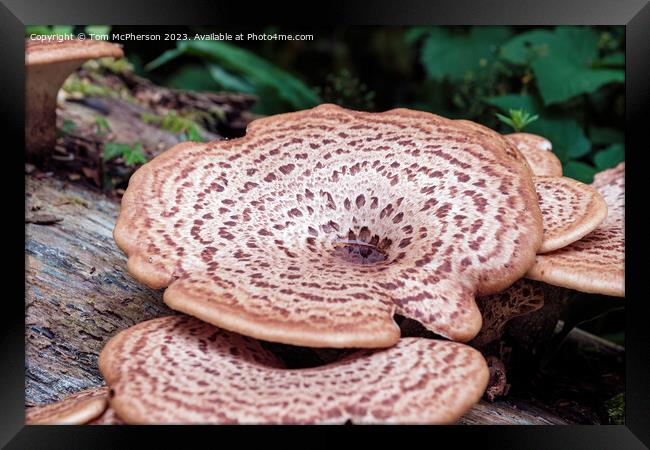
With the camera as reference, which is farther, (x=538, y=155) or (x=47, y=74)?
(x=47, y=74)

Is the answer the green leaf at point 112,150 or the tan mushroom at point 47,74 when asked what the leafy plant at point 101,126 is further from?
the tan mushroom at point 47,74

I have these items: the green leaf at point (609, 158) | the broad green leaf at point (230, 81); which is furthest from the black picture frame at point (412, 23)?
the broad green leaf at point (230, 81)

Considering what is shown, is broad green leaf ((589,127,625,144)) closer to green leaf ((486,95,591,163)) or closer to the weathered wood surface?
green leaf ((486,95,591,163))

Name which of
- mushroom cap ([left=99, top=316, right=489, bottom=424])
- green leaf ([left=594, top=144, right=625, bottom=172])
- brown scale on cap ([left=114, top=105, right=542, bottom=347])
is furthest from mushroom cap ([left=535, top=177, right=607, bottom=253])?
green leaf ([left=594, top=144, right=625, bottom=172])

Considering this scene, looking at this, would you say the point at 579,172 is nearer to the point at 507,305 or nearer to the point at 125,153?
the point at 507,305

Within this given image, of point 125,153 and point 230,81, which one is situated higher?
point 230,81

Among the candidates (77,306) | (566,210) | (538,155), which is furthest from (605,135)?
(77,306)
